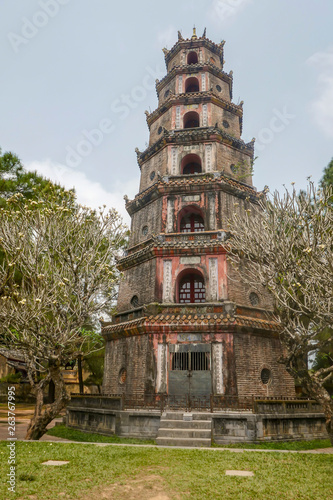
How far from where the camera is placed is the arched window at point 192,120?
22.6 meters

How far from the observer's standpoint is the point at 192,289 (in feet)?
61.5

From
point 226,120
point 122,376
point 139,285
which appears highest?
point 226,120

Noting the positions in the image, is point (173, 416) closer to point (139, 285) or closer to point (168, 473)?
point (168, 473)

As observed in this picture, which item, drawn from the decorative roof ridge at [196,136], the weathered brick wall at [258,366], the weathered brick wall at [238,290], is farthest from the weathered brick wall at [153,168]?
the weathered brick wall at [258,366]

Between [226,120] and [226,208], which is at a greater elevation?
[226,120]

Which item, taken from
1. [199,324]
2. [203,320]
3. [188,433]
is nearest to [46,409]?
[188,433]

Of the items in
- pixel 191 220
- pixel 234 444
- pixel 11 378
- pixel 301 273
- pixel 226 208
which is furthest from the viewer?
pixel 11 378

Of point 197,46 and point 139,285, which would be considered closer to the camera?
point 139,285

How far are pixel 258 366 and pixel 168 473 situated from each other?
9.15 meters

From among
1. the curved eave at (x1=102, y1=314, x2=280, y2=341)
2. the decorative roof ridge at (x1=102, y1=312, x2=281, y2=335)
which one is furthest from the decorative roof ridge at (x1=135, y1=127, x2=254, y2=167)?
the curved eave at (x1=102, y1=314, x2=280, y2=341)

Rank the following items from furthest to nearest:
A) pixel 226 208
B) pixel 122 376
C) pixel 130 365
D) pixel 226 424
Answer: pixel 226 208
pixel 122 376
pixel 130 365
pixel 226 424

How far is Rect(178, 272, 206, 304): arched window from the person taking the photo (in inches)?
730

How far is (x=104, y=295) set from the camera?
48.5 ft

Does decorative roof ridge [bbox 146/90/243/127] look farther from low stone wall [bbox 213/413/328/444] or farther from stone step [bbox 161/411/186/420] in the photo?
low stone wall [bbox 213/413/328/444]
